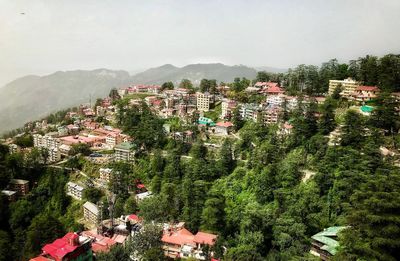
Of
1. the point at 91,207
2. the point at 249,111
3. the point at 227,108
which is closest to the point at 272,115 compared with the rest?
the point at 249,111

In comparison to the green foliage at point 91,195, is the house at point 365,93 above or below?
above

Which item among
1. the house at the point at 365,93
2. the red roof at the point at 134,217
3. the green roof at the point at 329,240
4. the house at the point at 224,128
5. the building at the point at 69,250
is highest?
the house at the point at 365,93

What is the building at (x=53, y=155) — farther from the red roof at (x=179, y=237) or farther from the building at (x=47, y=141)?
the red roof at (x=179, y=237)

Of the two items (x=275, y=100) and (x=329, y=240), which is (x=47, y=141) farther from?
(x=329, y=240)

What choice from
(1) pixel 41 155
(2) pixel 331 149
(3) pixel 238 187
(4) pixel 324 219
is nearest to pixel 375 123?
(2) pixel 331 149

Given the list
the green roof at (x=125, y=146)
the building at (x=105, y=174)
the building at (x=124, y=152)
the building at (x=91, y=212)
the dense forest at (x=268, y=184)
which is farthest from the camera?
the green roof at (x=125, y=146)

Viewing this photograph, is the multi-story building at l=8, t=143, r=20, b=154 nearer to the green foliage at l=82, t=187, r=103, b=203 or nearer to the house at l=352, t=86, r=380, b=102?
the green foliage at l=82, t=187, r=103, b=203

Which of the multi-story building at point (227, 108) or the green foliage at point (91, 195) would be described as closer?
the green foliage at point (91, 195)

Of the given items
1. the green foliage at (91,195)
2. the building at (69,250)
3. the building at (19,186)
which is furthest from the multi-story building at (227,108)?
the building at (19,186)
